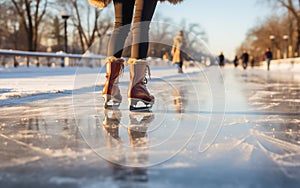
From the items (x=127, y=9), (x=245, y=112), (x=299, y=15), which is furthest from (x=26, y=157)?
(x=299, y=15)

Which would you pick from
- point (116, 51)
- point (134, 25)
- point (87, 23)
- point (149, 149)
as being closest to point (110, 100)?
point (116, 51)

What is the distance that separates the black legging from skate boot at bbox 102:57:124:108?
0.27ft

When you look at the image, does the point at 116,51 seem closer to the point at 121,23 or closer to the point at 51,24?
the point at 121,23

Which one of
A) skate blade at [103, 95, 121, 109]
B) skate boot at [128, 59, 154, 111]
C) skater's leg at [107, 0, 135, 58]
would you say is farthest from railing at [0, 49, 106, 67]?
skate boot at [128, 59, 154, 111]

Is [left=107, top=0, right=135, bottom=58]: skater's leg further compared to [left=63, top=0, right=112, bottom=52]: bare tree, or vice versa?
[left=63, top=0, right=112, bottom=52]: bare tree

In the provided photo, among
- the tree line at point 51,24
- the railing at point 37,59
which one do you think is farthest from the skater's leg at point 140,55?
the tree line at point 51,24

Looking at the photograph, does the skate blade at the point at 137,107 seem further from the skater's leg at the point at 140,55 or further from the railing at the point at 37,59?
the railing at the point at 37,59

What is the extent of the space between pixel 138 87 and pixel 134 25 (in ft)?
1.64

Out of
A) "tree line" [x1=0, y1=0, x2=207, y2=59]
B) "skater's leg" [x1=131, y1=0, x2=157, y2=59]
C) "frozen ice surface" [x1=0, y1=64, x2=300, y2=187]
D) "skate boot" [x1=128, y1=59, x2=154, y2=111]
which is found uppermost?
"tree line" [x1=0, y1=0, x2=207, y2=59]

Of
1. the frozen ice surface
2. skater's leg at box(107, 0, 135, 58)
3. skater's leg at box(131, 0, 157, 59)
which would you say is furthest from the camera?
skater's leg at box(107, 0, 135, 58)

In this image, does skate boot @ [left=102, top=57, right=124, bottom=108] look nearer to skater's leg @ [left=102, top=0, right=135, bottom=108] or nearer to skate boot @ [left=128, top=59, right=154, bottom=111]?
skater's leg @ [left=102, top=0, right=135, bottom=108]

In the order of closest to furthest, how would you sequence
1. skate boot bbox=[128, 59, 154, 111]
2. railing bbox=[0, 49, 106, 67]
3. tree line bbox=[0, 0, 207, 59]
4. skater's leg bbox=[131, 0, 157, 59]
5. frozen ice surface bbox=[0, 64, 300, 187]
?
1. frozen ice surface bbox=[0, 64, 300, 187]
2. skate boot bbox=[128, 59, 154, 111]
3. skater's leg bbox=[131, 0, 157, 59]
4. railing bbox=[0, 49, 106, 67]
5. tree line bbox=[0, 0, 207, 59]

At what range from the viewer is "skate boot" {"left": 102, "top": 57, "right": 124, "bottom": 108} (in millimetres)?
2469

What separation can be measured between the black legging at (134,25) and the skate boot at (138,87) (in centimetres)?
7
